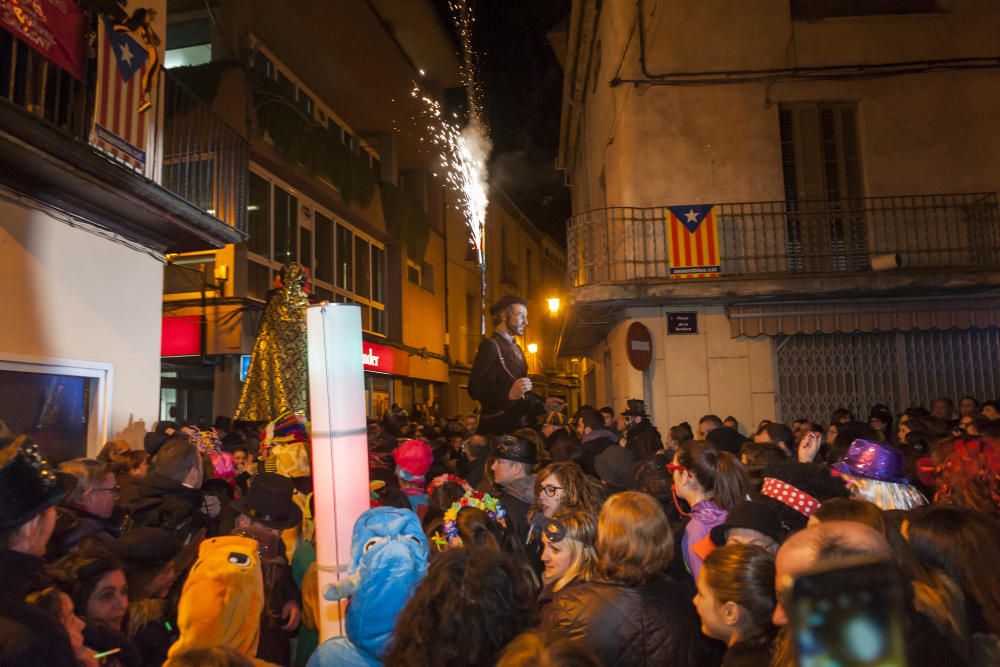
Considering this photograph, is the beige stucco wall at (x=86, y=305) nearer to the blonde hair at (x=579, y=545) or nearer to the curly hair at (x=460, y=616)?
the blonde hair at (x=579, y=545)

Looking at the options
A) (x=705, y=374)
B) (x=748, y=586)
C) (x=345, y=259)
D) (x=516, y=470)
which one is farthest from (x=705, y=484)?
(x=345, y=259)

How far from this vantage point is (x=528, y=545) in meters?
4.25

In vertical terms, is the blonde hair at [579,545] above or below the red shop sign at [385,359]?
below

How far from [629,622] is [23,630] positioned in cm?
196

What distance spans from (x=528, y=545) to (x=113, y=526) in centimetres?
242

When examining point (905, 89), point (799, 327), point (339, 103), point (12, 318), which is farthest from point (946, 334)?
point (339, 103)

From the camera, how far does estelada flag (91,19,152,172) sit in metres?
6.95

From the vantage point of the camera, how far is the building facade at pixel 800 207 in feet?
36.6

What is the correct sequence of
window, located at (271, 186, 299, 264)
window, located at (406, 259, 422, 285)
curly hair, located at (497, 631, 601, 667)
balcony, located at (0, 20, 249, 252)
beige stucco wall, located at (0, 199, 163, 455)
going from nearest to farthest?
curly hair, located at (497, 631, 601, 667) < balcony, located at (0, 20, 249, 252) < beige stucco wall, located at (0, 199, 163, 455) < window, located at (271, 186, 299, 264) < window, located at (406, 259, 422, 285)

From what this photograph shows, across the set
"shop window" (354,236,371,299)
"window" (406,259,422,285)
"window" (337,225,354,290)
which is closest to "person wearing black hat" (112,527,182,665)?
"window" (337,225,354,290)

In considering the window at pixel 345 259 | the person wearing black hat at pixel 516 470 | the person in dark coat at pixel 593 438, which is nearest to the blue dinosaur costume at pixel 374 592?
the person wearing black hat at pixel 516 470

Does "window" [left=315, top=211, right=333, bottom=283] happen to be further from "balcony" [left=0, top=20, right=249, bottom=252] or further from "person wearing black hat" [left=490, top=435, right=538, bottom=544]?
"person wearing black hat" [left=490, top=435, right=538, bottom=544]

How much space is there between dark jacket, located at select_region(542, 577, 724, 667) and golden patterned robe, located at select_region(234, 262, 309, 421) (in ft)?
9.28

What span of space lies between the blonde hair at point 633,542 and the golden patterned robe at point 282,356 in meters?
2.70
